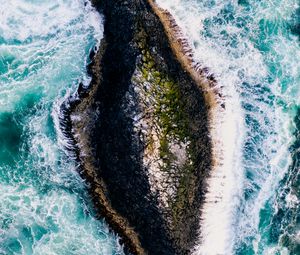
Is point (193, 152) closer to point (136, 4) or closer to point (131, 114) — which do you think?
point (131, 114)

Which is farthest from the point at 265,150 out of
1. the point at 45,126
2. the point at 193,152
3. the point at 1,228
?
the point at 1,228

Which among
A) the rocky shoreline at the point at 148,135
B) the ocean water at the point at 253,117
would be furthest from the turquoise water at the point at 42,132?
the ocean water at the point at 253,117

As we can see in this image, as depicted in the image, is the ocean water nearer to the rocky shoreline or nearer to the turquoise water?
the rocky shoreline

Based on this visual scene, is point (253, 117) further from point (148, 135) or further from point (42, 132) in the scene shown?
point (42, 132)

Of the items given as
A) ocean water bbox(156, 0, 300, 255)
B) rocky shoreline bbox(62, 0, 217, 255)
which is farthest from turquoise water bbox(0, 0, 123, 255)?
ocean water bbox(156, 0, 300, 255)

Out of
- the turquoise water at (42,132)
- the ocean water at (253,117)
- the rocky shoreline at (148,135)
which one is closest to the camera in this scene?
the rocky shoreline at (148,135)

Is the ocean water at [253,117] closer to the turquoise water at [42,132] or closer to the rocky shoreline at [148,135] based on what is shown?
the rocky shoreline at [148,135]
